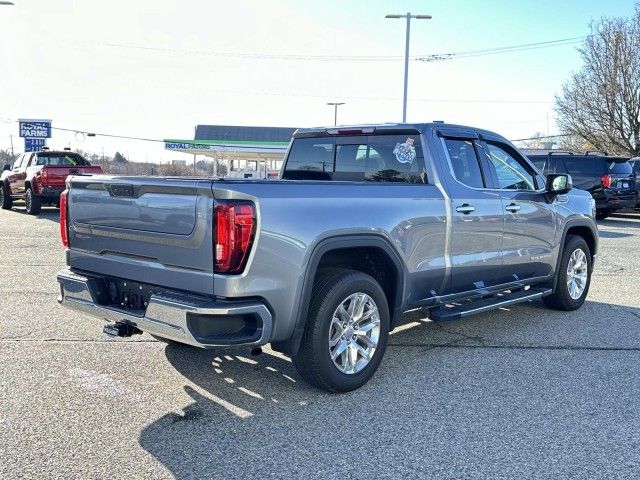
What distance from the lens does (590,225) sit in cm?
729

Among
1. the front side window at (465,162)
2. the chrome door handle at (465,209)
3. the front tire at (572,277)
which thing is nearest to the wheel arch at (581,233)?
the front tire at (572,277)

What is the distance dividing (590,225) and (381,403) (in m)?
4.27

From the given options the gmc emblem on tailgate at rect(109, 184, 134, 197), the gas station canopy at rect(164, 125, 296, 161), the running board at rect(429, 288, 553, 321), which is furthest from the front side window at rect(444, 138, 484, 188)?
the gas station canopy at rect(164, 125, 296, 161)

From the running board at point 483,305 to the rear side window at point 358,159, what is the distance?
3.74 ft

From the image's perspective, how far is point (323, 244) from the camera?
4129 mm

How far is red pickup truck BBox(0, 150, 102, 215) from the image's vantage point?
680 inches

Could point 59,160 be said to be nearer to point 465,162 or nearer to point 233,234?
point 465,162

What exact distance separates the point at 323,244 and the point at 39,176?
15513 millimetres

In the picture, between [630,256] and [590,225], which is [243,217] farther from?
[630,256]

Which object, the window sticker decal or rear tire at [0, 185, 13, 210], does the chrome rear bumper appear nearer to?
the window sticker decal

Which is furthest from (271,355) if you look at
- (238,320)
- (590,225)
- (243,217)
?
(590,225)

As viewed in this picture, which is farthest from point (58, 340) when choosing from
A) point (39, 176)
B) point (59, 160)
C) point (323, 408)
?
point (59, 160)

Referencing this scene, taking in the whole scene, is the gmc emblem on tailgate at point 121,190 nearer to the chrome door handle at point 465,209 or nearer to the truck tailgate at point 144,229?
the truck tailgate at point 144,229

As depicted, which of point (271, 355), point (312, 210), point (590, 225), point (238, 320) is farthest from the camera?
point (590, 225)
